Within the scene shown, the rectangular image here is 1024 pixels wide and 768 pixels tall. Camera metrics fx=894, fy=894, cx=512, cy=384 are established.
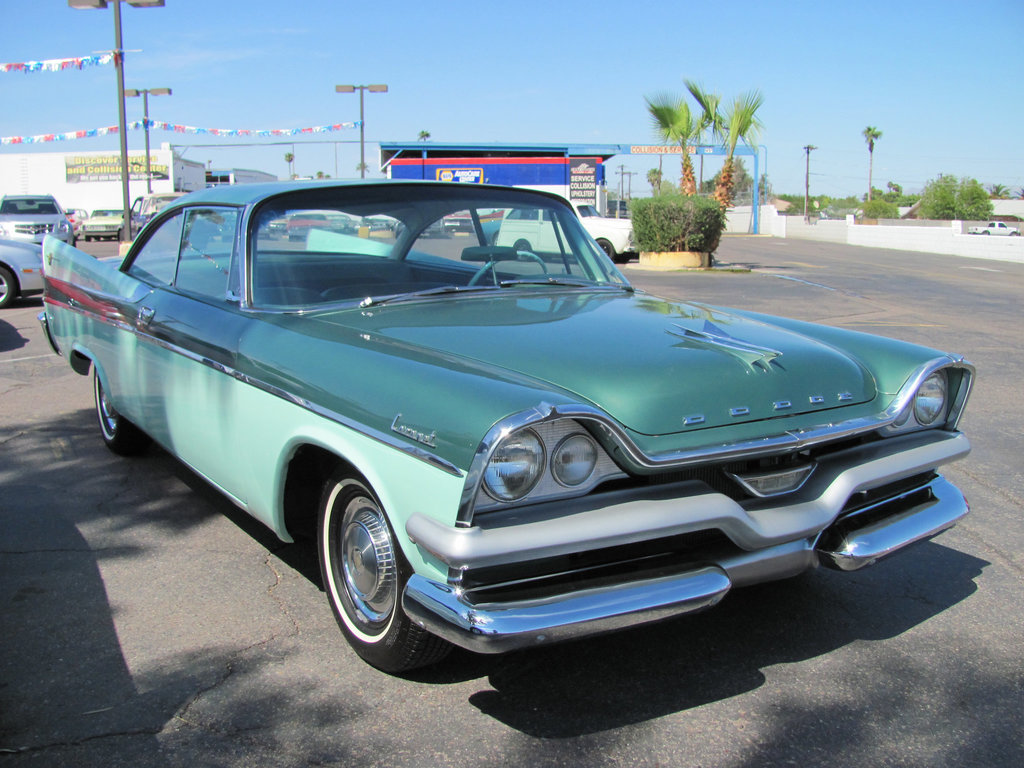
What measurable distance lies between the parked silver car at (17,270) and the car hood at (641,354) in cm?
1025

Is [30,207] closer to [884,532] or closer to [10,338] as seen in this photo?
[10,338]

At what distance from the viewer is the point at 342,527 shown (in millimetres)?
2783

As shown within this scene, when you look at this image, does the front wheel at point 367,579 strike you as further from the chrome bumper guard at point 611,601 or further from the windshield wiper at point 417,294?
the windshield wiper at point 417,294

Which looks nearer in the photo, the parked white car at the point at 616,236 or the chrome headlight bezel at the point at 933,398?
the chrome headlight bezel at the point at 933,398

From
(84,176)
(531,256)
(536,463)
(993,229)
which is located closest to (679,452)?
(536,463)

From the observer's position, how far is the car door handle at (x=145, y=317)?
3.84 metres

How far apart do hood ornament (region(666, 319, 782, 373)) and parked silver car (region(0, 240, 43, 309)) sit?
35.8 ft

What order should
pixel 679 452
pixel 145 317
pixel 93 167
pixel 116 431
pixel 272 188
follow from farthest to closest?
1. pixel 93 167
2. pixel 116 431
3. pixel 145 317
4. pixel 272 188
5. pixel 679 452

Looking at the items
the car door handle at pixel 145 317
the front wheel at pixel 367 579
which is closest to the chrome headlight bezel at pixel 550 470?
the front wheel at pixel 367 579

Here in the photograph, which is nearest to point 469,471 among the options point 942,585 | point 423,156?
point 942,585

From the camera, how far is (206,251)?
3.74 m

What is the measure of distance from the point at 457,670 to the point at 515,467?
86 cm

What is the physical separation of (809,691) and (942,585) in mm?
1056

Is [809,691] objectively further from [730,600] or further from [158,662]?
[158,662]
